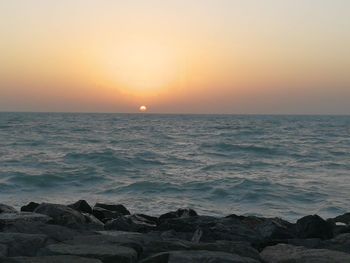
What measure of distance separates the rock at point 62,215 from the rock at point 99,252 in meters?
1.81

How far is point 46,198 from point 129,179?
12.8 ft

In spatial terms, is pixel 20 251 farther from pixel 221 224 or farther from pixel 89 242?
pixel 221 224

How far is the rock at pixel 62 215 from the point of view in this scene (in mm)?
6262

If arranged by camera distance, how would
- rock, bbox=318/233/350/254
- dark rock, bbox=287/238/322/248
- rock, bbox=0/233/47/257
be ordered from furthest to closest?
dark rock, bbox=287/238/322/248
rock, bbox=318/233/350/254
rock, bbox=0/233/47/257

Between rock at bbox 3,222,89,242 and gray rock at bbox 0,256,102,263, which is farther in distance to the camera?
rock at bbox 3,222,89,242

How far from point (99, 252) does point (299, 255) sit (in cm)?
172

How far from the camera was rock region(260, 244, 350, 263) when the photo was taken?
4148 mm

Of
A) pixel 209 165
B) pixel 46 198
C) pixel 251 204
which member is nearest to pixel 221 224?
pixel 251 204

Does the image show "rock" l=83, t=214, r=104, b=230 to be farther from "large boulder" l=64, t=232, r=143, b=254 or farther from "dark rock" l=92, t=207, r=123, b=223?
"large boulder" l=64, t=232, r=143, b=254

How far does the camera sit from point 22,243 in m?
4.54

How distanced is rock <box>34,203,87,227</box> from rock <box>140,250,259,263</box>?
7.49ft

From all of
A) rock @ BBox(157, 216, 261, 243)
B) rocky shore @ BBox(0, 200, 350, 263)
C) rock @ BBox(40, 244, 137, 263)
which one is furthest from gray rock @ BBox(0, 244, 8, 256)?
rock @ BBox(157, 216, 261, 243)

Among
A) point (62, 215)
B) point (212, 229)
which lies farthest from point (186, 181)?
point (212, 229)

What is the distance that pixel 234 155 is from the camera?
2445cm
